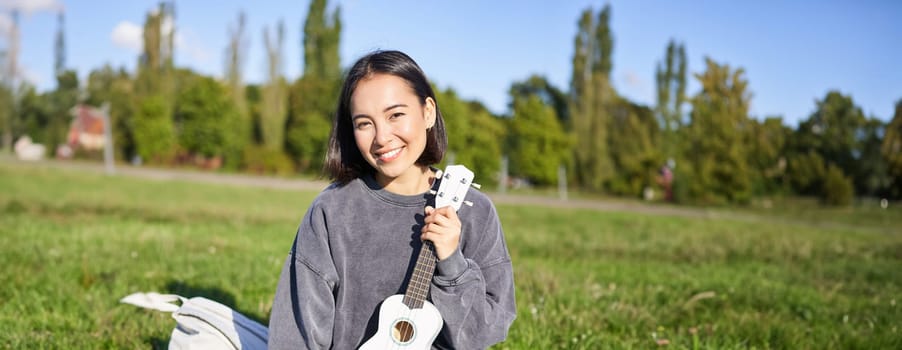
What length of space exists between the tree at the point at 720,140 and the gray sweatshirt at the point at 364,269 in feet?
78.3

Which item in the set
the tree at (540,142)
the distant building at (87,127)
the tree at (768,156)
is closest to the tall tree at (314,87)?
the tree at (540,142)

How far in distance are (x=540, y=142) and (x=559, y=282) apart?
3206cm

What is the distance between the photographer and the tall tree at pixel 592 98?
36062 mm

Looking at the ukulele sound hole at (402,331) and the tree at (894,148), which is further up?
the tree at (894,148)

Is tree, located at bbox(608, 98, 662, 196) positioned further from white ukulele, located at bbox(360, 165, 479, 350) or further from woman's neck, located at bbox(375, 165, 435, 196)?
white ukulele, located at bbox(360, 165, 479, 350)

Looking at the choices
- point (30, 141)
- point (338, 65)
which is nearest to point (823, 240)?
point (338, 65)

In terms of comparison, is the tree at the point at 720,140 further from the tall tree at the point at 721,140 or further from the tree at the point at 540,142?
the tree at the point at 540,142

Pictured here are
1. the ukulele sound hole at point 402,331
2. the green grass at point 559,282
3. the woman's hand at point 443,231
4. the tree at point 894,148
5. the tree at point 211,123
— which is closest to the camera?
the woman's hand at point 443,231

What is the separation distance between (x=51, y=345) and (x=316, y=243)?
2183 mm

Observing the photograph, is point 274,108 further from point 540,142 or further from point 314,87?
point 540,142

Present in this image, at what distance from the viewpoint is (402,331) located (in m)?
2.03

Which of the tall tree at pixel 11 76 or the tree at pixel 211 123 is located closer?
the tree at pixel 211 123

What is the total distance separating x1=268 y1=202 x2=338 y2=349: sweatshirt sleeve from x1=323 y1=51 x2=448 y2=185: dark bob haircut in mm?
224

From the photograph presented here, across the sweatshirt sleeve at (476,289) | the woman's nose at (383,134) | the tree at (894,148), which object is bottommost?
the sweatshirt sleeve at (476,289)
